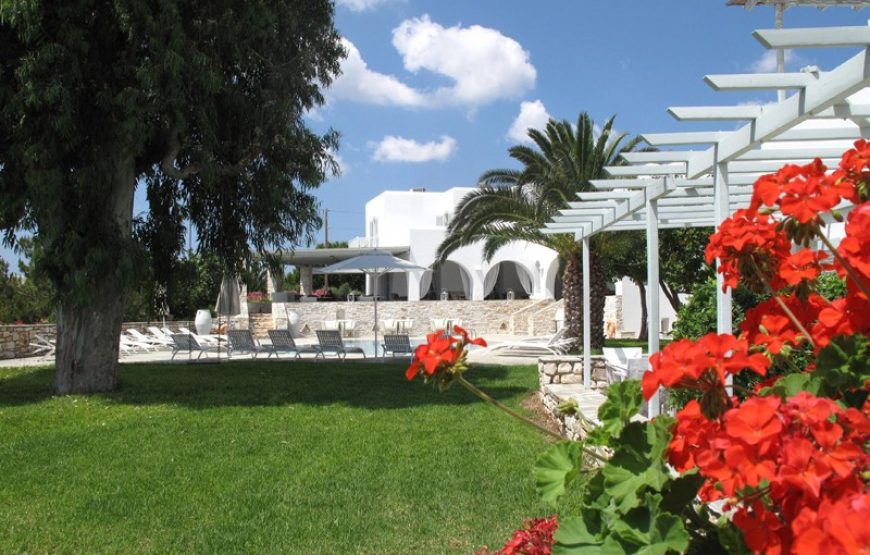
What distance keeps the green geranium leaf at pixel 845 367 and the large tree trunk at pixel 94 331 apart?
1124 centimetres

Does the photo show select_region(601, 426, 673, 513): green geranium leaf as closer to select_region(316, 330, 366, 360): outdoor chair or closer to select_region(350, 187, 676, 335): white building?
select_region(316, 330, 366, 360): outdoor chair

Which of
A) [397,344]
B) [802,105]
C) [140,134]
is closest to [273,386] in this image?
[397,344]

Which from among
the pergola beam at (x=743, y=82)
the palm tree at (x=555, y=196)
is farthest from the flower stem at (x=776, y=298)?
the palm tree at (x=555, y=196)

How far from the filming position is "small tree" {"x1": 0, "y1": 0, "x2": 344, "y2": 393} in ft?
32.1

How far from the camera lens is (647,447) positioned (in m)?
1.54

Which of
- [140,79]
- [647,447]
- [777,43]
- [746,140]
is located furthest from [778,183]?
[140,79]

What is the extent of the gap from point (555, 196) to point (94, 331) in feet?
31.7

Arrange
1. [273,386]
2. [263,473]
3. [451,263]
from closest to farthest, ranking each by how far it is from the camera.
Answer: [263,473] → [273,386] → [451,263]

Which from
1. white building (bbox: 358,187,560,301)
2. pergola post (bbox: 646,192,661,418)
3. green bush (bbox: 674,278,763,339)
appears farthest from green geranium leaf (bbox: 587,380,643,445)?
white building (bbox: 358,187,560,301)

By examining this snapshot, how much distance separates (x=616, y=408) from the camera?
1.71 meters

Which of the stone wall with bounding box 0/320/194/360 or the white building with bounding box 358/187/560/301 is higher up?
the white building with bounding box 358/187/560/301

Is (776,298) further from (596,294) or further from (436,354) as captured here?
(596,294)

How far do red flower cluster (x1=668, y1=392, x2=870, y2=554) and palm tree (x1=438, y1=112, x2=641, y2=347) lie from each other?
14.2 m

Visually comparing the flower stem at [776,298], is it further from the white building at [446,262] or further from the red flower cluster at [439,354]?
the white building at [446,262]
